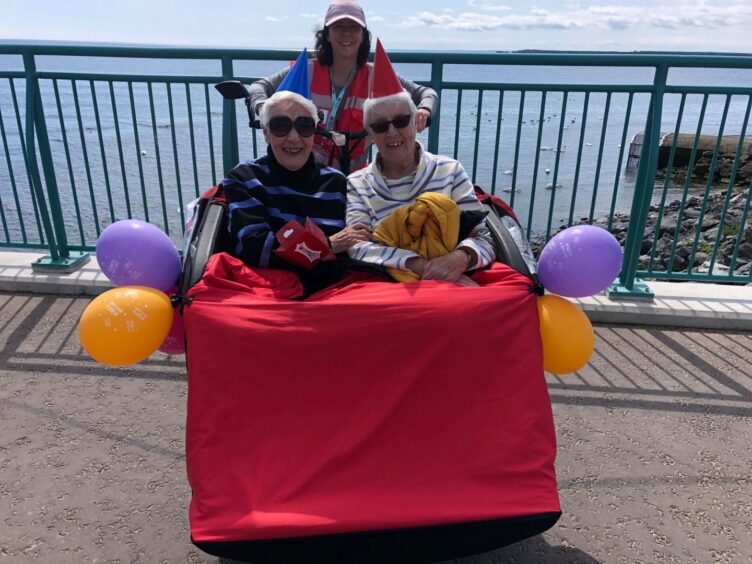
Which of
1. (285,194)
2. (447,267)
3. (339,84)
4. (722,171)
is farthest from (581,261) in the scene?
(722,171)

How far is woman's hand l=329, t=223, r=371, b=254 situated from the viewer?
2246 millimetres

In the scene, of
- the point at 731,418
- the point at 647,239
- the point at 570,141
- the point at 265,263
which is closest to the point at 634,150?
the point at 570,141

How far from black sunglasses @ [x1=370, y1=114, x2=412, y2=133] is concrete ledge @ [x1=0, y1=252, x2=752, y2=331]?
195cm

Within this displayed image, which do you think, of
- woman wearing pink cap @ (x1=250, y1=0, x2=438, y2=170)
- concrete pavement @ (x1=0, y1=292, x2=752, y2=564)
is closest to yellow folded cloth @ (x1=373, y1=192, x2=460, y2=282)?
woman wearing pink cap @ (x1=250, y1=0, x2=438, y2=170)

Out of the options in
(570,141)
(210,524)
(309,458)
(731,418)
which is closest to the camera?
(210,524)

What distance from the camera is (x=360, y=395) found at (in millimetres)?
1773

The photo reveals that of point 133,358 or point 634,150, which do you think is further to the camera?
point 634,150

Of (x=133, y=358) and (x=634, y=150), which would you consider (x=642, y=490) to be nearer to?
(x=133, y=358)

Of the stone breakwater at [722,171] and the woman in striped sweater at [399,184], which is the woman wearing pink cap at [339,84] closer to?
the woman in striped sweater at [399,184]

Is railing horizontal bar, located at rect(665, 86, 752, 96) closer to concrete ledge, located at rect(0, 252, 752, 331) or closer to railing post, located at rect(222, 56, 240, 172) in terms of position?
concrete ledge, located at rect(0, 252, 752, 331)

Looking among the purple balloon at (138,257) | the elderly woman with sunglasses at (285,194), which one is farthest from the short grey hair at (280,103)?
the purple balloon at (138,257)

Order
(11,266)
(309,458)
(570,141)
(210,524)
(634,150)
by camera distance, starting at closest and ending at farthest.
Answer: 1. (210,524)
2. (309,458)
3. (11,266)
4. (634,150)
5. (570,141)

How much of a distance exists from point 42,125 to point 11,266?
3.42 feet

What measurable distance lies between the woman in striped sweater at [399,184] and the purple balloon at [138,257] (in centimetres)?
72
